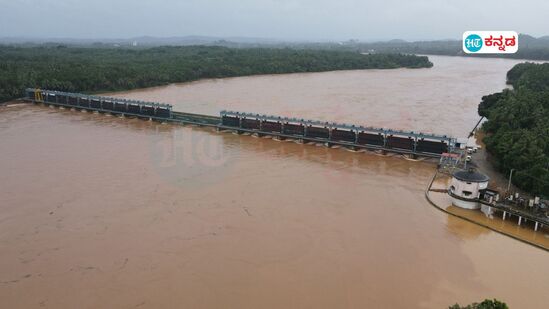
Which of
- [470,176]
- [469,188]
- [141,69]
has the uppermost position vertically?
[141,69]

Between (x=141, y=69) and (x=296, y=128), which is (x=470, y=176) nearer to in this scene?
(x=296, y=128)

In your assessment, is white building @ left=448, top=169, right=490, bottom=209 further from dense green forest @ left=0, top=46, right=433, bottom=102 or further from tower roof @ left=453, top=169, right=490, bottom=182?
dense green forest @ left=0, top=46, right=433, bottom=102

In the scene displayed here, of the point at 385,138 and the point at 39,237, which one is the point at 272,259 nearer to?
the point at 39,237

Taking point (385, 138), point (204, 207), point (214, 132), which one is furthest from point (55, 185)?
point (385, 138)

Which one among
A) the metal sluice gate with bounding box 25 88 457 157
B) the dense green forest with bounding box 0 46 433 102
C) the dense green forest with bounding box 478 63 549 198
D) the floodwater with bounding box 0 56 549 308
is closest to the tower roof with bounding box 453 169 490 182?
the floodwater with bounding box 0 56 549 308

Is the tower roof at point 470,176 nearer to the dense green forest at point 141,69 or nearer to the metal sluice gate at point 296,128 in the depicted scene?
the metal sluice gate at point 296,128

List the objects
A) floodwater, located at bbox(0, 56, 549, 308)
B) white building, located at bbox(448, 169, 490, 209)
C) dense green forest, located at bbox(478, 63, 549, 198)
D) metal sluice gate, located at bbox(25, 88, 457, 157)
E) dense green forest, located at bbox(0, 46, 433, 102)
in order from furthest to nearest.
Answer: dense green forest, located at bbox(0, 46, 433, 102) < metal sluice gate, located at bbox(25, 88, 457, 157) < dense green forest, located at bbox(478, 63, 549, 198) < white building, located at bbox(448, 169, 490, 209) < floodwater, located at bbox(0, 56, 549, 308)

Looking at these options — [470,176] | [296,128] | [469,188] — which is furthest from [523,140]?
[296,128]
